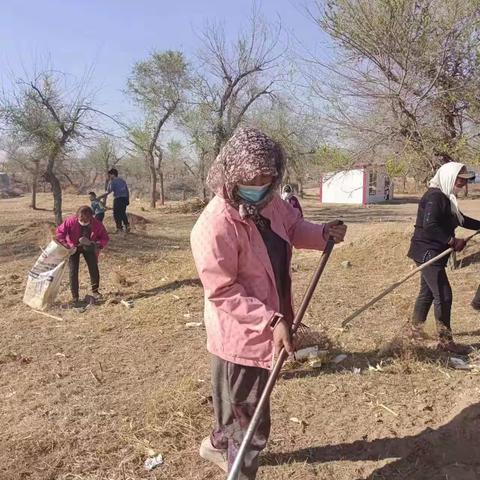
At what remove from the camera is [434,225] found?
415cm

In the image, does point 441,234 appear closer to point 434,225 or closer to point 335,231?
point 434,225

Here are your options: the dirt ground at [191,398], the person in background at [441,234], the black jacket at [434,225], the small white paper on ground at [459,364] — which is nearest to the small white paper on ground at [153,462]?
the dirt ground at [191,398]

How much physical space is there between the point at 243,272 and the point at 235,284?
6 cm

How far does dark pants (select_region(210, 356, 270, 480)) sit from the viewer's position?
2.28m

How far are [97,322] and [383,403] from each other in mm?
3399

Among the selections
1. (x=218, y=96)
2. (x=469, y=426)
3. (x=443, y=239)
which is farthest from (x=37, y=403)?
(x=218, y=96)

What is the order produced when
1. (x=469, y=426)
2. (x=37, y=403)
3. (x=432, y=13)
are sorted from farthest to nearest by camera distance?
(x=432, y=13) < (x=37, y=403) < (x=469, y=426)

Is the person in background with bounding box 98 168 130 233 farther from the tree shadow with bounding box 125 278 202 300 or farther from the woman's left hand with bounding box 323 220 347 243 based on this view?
the woman's left hand with bounding box 323 220 347 243

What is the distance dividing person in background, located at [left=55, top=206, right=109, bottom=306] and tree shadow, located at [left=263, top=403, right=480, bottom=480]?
4261 millimetres

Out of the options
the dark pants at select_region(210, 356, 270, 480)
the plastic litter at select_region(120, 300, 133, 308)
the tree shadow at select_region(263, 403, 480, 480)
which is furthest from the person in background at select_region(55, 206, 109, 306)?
the dark pants at select_region(210, 356, 270, 480)

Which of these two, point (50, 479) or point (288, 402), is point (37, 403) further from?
point (288, 402)

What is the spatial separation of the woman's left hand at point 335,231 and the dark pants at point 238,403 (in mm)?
683

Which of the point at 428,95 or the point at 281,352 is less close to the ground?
the point at 428,95

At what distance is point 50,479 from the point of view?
111 inches
